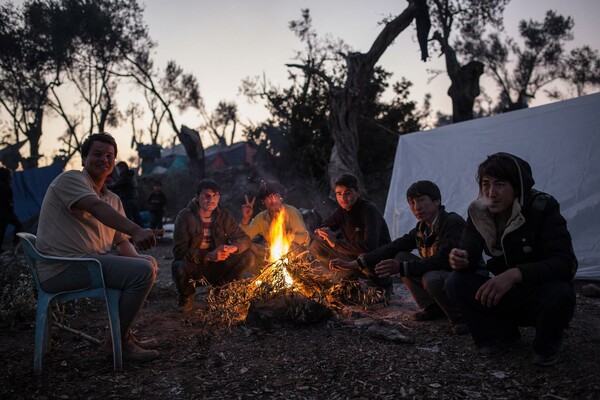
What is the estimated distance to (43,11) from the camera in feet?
53.5

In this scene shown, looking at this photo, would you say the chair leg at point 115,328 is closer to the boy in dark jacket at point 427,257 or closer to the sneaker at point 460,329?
the boy in dark jacket at point 427,257

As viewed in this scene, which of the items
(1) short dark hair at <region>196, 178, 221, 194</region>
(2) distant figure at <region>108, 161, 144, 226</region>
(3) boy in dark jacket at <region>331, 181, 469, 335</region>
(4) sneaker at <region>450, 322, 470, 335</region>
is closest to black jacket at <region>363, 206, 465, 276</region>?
(3) boy in dark jacket at <region>331, 181, 469, 335</region>

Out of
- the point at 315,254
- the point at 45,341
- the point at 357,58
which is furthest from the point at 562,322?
the point at 357,58

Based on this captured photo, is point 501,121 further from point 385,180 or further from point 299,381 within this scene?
point 385,180

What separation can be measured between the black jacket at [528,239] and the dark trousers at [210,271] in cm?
262

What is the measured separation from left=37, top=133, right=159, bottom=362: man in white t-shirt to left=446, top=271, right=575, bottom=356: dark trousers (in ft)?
7.01

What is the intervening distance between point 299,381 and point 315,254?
2.41 meters

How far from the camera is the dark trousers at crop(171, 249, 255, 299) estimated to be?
182 inches

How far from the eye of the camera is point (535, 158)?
5895 mm

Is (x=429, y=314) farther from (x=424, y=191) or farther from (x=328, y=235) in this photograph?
(x=328, y=235)

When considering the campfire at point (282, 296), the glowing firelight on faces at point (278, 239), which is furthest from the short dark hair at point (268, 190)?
the campfire at point (282, 296)

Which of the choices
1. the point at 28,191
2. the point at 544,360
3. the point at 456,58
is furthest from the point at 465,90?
the point at 28,191

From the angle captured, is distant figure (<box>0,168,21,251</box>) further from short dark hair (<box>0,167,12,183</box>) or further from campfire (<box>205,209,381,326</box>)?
campfire (<box>205,209,381,326</box>)

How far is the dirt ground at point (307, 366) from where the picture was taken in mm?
2592
